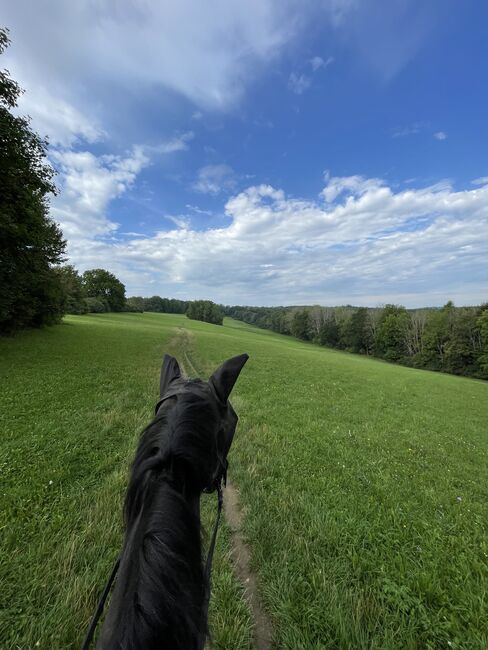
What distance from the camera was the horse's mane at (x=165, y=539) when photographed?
2.68 ft

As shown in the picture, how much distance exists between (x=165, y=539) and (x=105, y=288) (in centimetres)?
7897

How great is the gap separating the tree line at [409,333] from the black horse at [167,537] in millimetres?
51540

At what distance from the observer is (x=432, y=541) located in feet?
11.3

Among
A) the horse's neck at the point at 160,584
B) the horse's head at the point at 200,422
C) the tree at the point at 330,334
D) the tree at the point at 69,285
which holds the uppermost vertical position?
the tree at the point at 69,285

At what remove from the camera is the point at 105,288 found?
7062cm

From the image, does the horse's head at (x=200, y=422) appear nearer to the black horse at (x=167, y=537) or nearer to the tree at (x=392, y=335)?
the black horse at (x=167, y=537)

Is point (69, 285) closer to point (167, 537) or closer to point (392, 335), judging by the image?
point (167, 537)

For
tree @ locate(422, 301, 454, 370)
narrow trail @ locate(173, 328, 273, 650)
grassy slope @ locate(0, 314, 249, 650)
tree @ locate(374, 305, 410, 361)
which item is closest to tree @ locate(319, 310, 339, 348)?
tree @ locate(374, 305, 410, 361)

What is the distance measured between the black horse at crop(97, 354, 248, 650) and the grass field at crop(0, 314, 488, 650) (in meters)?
Answer: 1.93

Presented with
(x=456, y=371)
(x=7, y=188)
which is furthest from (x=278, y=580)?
(x=456, y=371)

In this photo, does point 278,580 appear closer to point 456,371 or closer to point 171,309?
point 456,371

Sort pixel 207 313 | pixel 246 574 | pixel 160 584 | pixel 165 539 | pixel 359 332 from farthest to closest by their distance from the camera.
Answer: pixel 207 313
pixel 359 332
pixel 246 574
pixel 165 539
pixel 160 584

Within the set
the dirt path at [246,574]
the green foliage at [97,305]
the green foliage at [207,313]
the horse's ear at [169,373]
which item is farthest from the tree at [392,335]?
the green foliage at [97,305]

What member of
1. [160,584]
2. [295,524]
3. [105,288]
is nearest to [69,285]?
[295,524]
